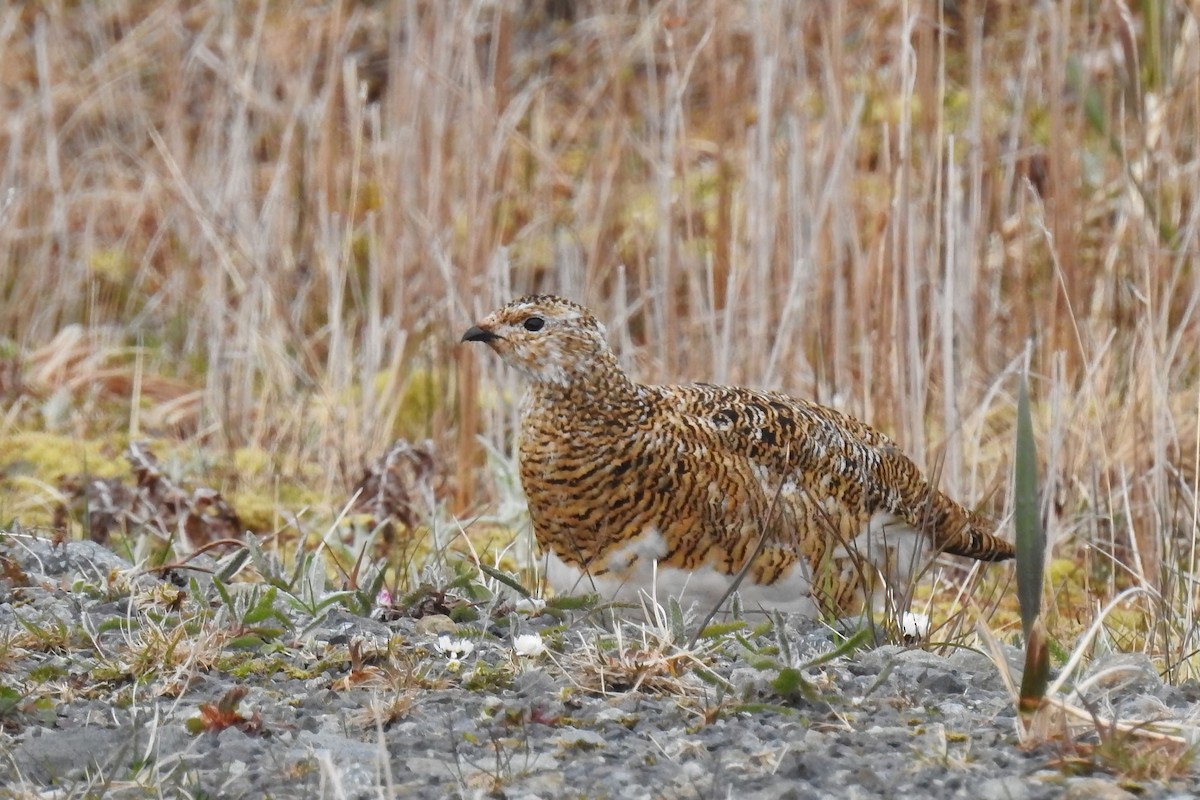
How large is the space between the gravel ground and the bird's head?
0.85 meters

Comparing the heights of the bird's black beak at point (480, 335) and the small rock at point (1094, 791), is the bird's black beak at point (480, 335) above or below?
above

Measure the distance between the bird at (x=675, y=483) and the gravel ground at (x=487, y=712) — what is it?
0.50 metres

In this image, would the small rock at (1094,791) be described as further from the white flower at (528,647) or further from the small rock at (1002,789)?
the white flower at (528,647)

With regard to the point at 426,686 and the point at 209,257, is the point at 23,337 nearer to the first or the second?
the point at 209,257

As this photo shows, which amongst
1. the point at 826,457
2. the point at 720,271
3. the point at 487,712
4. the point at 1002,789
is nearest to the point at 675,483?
the point at 826,457

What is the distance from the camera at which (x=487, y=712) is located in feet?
9.07

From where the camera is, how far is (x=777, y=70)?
17.8ft

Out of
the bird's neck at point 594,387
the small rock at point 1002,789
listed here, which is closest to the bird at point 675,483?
the bird's neck at point 594,387

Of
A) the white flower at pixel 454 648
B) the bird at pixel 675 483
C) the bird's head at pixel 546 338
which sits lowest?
the white flower at pixel 454 648

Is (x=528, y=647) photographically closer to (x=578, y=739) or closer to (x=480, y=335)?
(x=578, y=739)

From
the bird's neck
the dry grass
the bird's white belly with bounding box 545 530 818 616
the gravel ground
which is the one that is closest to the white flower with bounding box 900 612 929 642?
the gravel ground

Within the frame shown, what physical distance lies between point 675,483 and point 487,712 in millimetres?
1185

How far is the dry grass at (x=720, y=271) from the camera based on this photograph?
16.3 feet

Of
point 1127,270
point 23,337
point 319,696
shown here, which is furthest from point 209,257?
point 319,696
